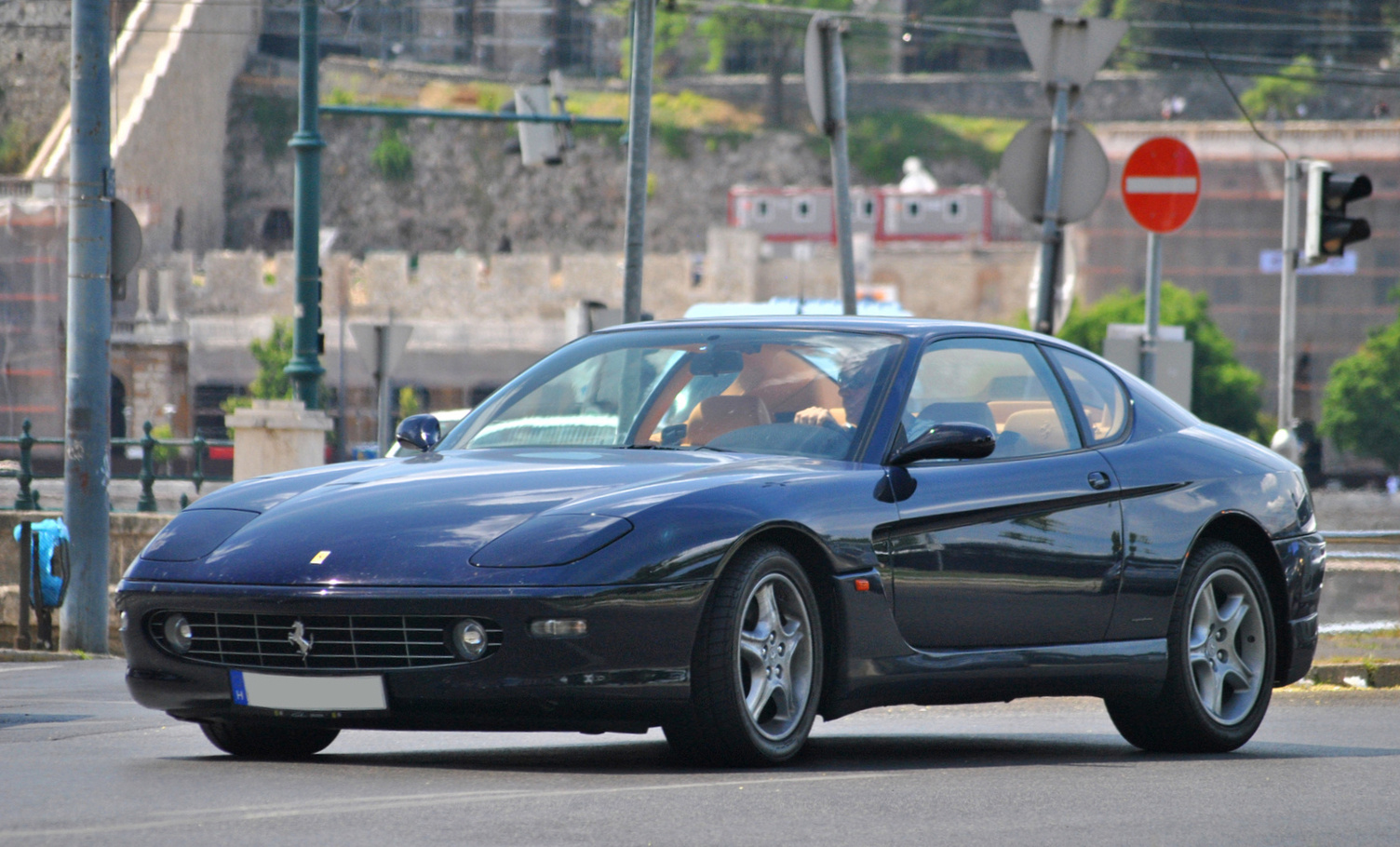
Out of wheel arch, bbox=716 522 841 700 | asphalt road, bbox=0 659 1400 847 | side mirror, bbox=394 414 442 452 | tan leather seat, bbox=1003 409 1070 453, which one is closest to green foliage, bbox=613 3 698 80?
tan leather seat, bbox=1003 409 1070 453

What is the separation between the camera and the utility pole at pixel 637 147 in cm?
1850

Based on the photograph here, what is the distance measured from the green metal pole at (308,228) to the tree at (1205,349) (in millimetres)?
66757

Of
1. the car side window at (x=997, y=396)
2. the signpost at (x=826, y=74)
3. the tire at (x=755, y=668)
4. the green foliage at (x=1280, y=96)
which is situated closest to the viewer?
the tire at (x=755, y=668)

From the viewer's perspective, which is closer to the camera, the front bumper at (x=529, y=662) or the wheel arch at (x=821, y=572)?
the front bumper at (x=529, y=662)

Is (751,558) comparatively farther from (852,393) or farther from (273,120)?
(273,120)

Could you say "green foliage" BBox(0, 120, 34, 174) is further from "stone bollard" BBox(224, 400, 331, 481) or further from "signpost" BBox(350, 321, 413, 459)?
"signpost" BBox(350, 321, 413, 459)

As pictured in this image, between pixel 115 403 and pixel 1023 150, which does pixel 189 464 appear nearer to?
pixel 1023 150

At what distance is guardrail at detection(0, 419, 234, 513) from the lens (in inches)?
892

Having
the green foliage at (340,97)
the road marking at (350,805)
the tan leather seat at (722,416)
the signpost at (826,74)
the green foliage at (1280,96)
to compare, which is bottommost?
the road marking at (350,805)

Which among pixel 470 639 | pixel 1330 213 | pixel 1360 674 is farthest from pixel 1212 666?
pixel 1330 213

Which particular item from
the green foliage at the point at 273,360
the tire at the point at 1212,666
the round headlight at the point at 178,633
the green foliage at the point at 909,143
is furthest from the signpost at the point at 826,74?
the green foliage at the point at 909,143

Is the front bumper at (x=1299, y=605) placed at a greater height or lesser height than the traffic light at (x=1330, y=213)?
lesser

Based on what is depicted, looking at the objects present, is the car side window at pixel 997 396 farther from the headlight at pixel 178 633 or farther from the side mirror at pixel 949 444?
the headlight at pixel 178 633

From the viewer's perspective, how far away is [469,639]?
537 cm
